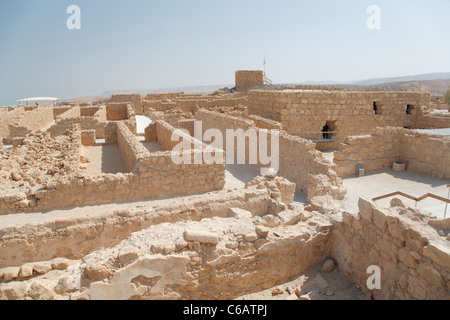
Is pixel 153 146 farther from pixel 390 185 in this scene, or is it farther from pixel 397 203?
pixel 397 203

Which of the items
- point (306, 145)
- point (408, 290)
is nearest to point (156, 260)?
point (408, 290)

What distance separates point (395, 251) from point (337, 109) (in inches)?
421

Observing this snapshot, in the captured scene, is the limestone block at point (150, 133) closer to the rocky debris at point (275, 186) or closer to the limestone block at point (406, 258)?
the rocky debris at point (275, 186)

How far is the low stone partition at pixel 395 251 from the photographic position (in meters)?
2.96

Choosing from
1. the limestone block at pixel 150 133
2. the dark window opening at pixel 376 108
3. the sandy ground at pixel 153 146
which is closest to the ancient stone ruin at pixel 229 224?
the sandy ground at pixel 153 146

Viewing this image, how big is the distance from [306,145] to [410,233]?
5394 mm

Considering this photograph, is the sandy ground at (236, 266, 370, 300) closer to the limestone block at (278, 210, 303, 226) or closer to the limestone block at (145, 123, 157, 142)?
the limestone block at (278, 210, 303, 226)

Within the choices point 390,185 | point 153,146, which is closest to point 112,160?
point 153,146

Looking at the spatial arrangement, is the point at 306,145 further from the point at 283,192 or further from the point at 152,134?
the point at 152,134

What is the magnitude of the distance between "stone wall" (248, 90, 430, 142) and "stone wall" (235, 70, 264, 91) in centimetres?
2075

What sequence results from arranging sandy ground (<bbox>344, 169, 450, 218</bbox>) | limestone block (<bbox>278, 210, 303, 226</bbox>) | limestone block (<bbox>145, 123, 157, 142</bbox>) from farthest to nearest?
limestone block (<bbox>145, 123, 157, 142</bbox>) < sandy ground (<bbox>344, 169, 450, 218</bbox>) < limestone block (<bbox>278, 210, 303, 226</bbox>)

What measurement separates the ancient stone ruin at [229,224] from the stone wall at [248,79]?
24.4 meters

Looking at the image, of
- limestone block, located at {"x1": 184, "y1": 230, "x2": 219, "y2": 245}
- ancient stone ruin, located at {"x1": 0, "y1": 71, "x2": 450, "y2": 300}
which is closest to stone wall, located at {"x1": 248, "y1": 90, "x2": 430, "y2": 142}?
ancient stone ruin, located at {"x1": 0, "y1": 71, "x2": 450, "y2": 300}

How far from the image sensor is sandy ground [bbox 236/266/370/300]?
12.7 feet
